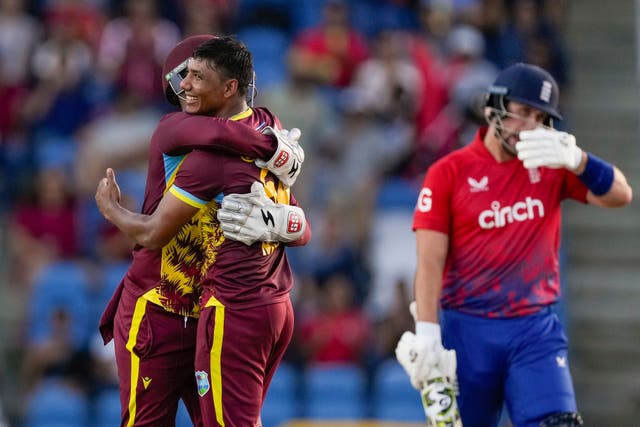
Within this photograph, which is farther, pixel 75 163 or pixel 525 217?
pixel 75 163

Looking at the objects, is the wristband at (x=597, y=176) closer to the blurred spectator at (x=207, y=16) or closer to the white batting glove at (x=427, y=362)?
the white batting glove at (x=427, y=362)

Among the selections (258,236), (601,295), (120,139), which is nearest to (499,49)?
(601,295)

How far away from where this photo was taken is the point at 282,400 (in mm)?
9758

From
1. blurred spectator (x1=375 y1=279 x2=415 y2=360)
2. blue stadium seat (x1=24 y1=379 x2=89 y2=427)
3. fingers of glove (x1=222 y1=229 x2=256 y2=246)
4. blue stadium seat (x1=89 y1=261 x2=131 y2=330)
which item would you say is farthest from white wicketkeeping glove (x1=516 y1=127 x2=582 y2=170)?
blue stadium seat (x1=89 y1=261 x2=131 y2=330)

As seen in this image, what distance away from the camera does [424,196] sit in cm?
589

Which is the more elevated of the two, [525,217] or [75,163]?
[75,163]

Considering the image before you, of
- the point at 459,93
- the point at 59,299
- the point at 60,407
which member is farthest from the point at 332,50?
the point at 60,407

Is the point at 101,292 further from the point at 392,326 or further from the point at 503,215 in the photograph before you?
the point at 503,215

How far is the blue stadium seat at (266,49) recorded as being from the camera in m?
12.1

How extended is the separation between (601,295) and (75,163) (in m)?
4.73

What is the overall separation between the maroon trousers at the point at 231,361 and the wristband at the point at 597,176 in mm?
1664

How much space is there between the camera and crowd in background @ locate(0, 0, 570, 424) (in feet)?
33.0

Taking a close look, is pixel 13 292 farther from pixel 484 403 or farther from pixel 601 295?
pixel 484 403

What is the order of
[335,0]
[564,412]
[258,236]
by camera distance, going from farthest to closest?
[335,0] → [564,412] → [258,236]
